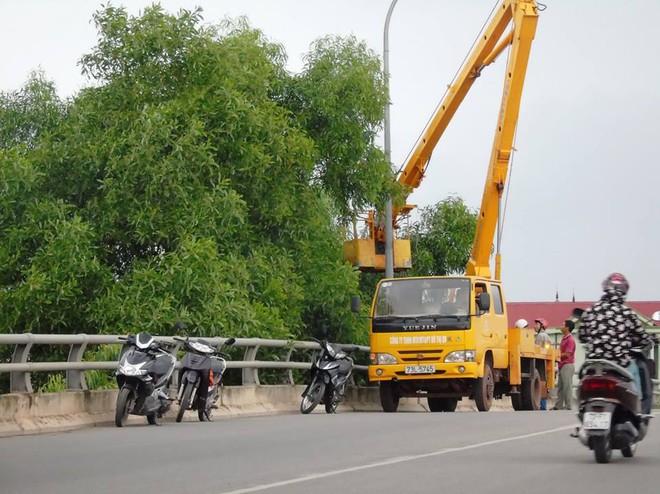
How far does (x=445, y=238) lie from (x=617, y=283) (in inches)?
1532

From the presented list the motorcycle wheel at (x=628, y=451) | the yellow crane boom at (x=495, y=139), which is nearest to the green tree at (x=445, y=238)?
the yellow crane boom at (x=495, y=139)

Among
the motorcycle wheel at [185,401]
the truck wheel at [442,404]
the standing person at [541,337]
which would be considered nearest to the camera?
the motorcycle wheel at [185,401]

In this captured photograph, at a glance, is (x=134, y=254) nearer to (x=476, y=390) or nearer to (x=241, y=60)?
(x=241, y=60)

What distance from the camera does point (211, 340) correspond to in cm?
2183

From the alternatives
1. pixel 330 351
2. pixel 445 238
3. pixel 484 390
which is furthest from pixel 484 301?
pixel 445 238

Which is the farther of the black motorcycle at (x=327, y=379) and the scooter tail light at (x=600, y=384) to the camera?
the black motorcycle at (x=327, y=379)

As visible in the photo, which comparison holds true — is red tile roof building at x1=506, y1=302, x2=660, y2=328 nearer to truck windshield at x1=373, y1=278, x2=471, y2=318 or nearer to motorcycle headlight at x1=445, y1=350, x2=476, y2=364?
truck windshield at x1=373, y1=278, x2=471, y2=318

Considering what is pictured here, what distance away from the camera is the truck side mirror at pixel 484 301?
83.6 ft

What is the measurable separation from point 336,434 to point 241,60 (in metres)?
19.7

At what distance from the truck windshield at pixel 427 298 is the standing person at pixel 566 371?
17.7 ft

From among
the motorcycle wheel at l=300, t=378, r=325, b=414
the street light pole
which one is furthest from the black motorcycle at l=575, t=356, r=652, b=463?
the street light pole

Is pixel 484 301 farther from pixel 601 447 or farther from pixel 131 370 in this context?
pixel 601 447

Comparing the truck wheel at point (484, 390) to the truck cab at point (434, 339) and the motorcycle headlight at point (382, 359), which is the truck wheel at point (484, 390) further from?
the motorcycle headlight at point (382, 359)

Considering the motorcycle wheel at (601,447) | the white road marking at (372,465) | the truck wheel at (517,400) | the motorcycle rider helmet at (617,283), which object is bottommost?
the white road marking at (372,465)
